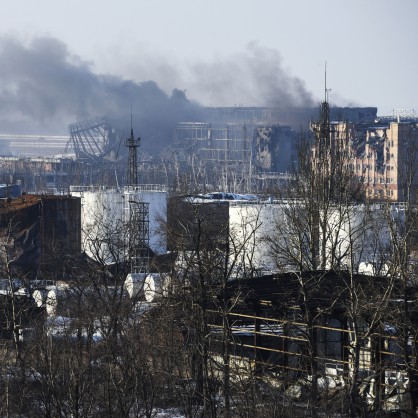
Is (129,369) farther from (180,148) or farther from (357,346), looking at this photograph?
(180,148)

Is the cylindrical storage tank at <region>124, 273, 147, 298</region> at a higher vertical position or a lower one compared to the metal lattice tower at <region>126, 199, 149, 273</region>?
lower

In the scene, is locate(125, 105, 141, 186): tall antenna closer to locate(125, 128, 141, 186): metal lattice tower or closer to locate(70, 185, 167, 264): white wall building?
locate(125, 128, 141, 186): metal lattice tower

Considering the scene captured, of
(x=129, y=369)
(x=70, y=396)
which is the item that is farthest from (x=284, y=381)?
(x=70, y=396)

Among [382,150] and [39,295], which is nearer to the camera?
[39,295]

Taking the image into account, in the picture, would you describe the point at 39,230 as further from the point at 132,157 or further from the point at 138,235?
the point at 138,235

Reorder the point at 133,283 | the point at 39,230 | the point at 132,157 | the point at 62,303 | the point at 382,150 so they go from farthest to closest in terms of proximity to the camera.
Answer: the point at 382,150 → the point at 132,157 → the point at 39,230 → the point at 133,283 → the point at 62,303

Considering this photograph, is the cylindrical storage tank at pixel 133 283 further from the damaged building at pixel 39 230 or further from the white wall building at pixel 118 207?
the white wall building at pixel 118 207

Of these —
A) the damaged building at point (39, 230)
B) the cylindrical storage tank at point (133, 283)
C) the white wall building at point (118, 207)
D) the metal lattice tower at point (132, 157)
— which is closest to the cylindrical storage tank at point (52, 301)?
the cylindrical storage tank at point (133, 283)

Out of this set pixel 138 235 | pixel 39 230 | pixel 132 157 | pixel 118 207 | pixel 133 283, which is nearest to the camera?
pixel 133 283

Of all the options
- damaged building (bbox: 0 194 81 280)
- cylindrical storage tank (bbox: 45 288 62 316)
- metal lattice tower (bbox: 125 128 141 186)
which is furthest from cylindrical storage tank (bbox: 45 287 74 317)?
metal lattice tower (bbox: 125 128 141 186)

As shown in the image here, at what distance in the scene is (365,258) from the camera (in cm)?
2550

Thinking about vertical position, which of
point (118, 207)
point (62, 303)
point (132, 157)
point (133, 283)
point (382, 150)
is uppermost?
point (382, 150)

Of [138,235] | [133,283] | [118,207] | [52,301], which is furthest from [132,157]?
[52,301]

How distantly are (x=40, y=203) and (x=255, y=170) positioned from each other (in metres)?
42.8
